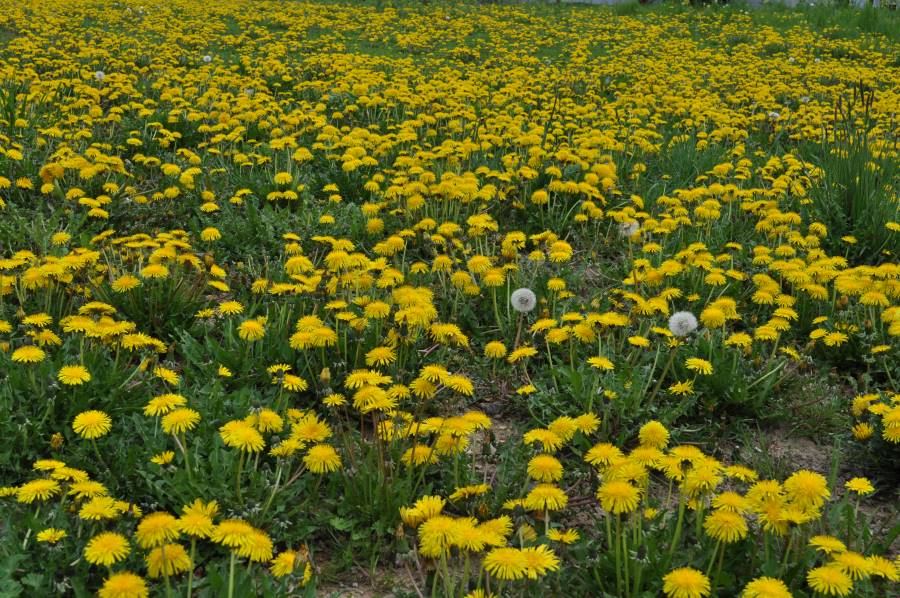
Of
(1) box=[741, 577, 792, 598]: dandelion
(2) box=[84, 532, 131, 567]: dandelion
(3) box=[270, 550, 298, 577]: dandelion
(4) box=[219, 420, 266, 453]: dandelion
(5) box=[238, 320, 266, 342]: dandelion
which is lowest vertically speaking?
(3) box=[270, 550, 298, 577]: dandelion

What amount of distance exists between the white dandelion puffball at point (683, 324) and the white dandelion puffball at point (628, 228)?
1.54 meters

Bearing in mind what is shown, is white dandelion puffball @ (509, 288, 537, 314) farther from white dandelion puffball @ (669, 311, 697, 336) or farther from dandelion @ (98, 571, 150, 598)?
dandelion @ (98, 571, 150, 598)

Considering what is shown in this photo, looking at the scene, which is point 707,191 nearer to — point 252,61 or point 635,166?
point 635,166

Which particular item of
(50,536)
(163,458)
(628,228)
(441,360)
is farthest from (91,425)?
(628,228)

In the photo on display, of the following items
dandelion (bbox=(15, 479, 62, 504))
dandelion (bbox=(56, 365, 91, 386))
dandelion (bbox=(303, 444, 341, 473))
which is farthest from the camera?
dandelion (bbox=(56, 365, 91, 386))

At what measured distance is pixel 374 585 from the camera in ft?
8.21

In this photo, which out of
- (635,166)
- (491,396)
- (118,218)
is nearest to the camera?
(491,396)

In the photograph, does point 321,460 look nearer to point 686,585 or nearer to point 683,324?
point 686,585

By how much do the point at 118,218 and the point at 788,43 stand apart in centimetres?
1378

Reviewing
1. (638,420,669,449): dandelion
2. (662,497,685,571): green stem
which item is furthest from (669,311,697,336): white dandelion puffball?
(662,497,685,571): green stem

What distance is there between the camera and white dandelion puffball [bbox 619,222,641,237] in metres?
4.95

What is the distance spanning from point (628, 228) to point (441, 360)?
82.3 inches

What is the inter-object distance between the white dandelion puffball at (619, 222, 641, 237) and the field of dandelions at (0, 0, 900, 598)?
0.05 meters

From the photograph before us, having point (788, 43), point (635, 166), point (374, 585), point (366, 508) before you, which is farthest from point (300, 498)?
point (788, 43)
